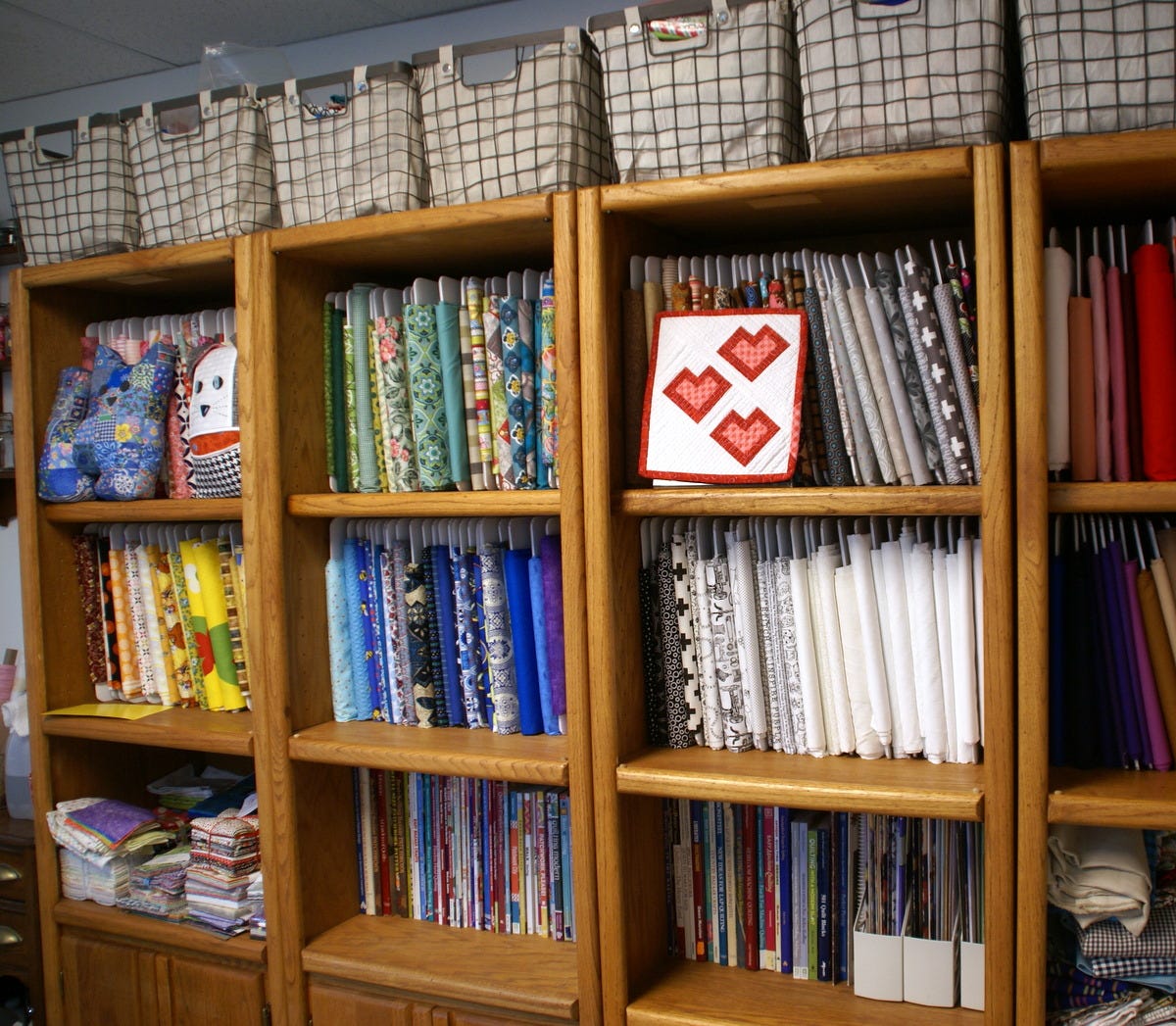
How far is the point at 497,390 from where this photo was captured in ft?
5.52

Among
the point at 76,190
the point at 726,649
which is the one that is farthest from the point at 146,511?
the point at 726,649

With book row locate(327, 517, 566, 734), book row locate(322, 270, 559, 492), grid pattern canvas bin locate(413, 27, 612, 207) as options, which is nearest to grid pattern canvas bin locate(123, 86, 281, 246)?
book row locate(322, 270, 559, 492)

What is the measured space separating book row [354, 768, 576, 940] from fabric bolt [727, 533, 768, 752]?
0.41m

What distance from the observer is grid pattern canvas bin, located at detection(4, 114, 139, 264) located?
1899 millimetres

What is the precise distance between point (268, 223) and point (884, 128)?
40.8 inches

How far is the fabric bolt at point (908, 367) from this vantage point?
1424 mm

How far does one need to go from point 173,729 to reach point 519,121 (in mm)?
1226

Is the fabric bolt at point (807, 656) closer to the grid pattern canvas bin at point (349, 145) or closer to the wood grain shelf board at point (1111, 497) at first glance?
the wood grain shelf board at point (1111, 497)

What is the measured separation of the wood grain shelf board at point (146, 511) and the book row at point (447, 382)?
0.76 ft

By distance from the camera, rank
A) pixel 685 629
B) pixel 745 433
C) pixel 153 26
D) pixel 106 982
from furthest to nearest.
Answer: pixel 153 26
pixel 106 982
pixel 685 629
pixel 745 433

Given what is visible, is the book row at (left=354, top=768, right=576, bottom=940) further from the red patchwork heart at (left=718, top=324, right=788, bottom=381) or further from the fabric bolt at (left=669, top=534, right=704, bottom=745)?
the red patchwork heart at (left=718, top=324, right=788, bottom=381)

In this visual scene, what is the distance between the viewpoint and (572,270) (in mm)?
1530

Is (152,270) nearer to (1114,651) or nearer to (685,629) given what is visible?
(685,629)

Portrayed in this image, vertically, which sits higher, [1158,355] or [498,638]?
[1158,355]
